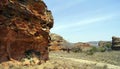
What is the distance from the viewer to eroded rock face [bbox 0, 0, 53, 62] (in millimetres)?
21453

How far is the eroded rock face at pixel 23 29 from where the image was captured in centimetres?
2145

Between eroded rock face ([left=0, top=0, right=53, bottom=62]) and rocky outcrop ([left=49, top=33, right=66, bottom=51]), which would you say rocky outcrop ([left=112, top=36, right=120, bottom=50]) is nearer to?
rocky outcrop ([left=49, top=33, right=66, bottom=51])

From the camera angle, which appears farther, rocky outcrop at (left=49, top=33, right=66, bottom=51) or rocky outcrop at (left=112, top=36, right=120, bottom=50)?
rocky outcrop at (left=112, top=36, right=120, bottom=50)

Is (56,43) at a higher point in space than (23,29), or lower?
lower

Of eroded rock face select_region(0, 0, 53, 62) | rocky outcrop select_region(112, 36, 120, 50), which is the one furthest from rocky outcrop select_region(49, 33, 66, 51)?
eroded rock face select_region(0, 0, 53, 62)

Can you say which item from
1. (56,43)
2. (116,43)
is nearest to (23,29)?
(56,43)

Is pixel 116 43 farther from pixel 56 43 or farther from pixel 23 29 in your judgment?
pixel 23 29

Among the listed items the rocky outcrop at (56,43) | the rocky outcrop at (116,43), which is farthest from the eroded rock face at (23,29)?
the rocky outcrop at (116,43)

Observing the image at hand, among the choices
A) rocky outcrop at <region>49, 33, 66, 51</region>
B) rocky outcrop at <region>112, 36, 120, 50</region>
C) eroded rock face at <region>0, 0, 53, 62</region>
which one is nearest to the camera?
eroded rock face at <region>0, 0, 53, 62</region>

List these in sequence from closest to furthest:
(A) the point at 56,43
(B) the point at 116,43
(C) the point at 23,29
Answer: (C) the point at 23,29 → (A) the point at 56,43 → (B) the point at 116,43

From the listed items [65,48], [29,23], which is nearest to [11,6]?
[29,23]

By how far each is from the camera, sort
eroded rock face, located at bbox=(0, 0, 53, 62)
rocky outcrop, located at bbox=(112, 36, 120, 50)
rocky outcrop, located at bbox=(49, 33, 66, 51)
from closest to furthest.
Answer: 1. eroded rock face, located at bbox=(0, 0, 53, 62)
2. rocky outcrop, located at bbox=(49, 33, 66, 51)
3. rocky outcrop, located at bbox=(112, 36, 120, 50)

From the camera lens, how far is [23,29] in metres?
22.4

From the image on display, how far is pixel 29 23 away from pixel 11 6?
224 cm
